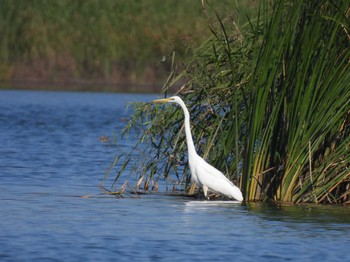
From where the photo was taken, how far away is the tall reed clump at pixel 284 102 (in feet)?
37.3

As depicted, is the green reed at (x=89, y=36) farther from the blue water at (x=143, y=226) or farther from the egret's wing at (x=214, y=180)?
the egret's wing at (x=214, y=180)

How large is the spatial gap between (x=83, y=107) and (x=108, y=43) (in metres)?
3.39

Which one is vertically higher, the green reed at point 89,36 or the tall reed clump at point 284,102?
the green reed at point 89,36

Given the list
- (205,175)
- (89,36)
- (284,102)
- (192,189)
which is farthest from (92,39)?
(284,102)

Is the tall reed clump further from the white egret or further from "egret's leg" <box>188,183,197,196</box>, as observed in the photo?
"egret's leg" <box>188,183,197,196</box>

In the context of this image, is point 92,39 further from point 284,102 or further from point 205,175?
point 284,102

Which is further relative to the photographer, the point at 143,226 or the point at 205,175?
the point at 205,175

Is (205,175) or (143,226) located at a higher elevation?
(205,175)

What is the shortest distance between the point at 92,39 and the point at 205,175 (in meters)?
24.4

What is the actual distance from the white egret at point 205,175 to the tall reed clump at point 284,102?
18 centimetres

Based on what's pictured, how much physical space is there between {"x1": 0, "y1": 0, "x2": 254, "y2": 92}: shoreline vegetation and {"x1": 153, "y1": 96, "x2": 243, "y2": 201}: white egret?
22003 mm

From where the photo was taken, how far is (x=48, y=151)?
20.0 metres

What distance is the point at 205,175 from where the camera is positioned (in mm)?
12188

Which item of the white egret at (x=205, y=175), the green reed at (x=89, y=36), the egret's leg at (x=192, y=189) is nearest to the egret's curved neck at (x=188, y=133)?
the white egret at (x=205, y=175)
